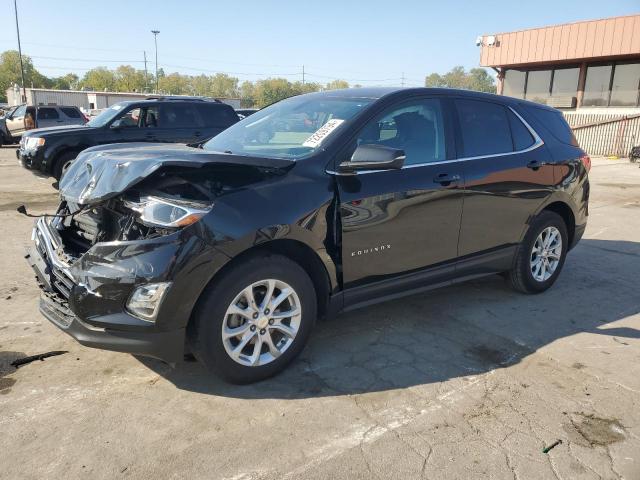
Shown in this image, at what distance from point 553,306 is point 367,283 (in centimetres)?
212

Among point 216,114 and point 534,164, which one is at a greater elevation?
point 216,114

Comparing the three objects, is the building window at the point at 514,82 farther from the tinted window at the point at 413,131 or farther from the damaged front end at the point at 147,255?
the damaged front end at the point at 147,255

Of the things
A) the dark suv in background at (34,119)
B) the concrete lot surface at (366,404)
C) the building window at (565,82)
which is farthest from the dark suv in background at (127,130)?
the building window at (565,82)

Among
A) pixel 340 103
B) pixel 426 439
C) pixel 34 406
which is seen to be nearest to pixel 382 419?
pixel 426 439

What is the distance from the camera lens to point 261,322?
10.4 ft

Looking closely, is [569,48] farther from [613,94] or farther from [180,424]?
[180,424]

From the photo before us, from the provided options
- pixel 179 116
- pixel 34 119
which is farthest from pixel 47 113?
pixel 179 116

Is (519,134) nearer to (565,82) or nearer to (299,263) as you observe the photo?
(299,263)

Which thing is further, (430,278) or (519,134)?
(519,134)

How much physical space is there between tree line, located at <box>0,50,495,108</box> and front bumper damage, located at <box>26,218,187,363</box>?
8281cm

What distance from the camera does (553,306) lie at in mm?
4742

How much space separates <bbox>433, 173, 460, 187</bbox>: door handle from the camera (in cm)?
392

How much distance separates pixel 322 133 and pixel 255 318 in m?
1.36

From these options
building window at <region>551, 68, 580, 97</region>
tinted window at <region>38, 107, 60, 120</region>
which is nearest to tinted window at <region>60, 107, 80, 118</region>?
tinted window at <region>38, 107, 60, 120</region>
